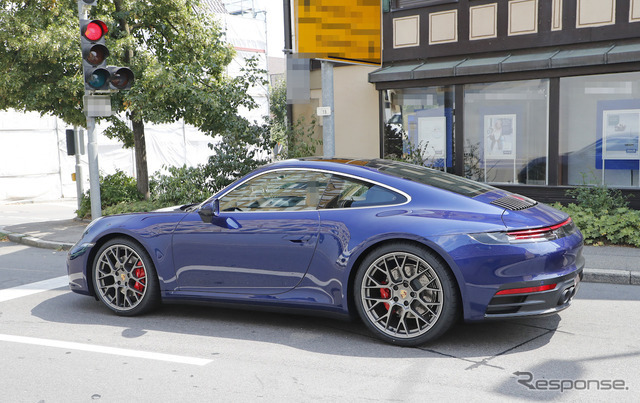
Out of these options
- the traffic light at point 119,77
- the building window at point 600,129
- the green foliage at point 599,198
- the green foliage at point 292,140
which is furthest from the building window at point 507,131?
the traffic light at point 119,77

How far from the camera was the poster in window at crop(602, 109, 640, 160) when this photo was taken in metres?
10.9

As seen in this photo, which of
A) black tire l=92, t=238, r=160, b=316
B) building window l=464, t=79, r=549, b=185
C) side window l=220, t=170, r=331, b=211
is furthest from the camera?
building window l=464, t=79, r=549, b=185

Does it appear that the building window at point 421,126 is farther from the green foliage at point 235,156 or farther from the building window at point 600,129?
the green foliage at point 235,156

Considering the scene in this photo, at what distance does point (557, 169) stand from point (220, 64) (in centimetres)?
758

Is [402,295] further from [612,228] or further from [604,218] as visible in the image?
[604,218]

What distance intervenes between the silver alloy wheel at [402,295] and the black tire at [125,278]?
205 cm

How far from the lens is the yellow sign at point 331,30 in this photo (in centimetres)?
957

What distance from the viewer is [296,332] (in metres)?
5.23

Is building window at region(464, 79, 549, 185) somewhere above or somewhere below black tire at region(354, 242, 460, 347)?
above

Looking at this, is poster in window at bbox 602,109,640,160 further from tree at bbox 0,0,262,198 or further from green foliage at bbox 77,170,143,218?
green foliage at bbox 77,170,143,218

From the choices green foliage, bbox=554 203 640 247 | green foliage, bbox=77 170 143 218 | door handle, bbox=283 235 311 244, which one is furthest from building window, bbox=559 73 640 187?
green foliage, bbox=77 170 143 218

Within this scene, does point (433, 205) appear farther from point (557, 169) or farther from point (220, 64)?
point (220, 64)

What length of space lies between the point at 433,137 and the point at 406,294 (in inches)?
340

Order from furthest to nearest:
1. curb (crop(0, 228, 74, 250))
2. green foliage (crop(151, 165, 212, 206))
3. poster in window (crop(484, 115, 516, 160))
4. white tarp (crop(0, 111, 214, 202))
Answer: white tarp (crop(0, 111, 214, 202)) → green foliage (crop(151, 165, 212, 206)) → poster in window (crop(484, 115, 516, 160)) → curb (crop(0, 228, 74, 250))
